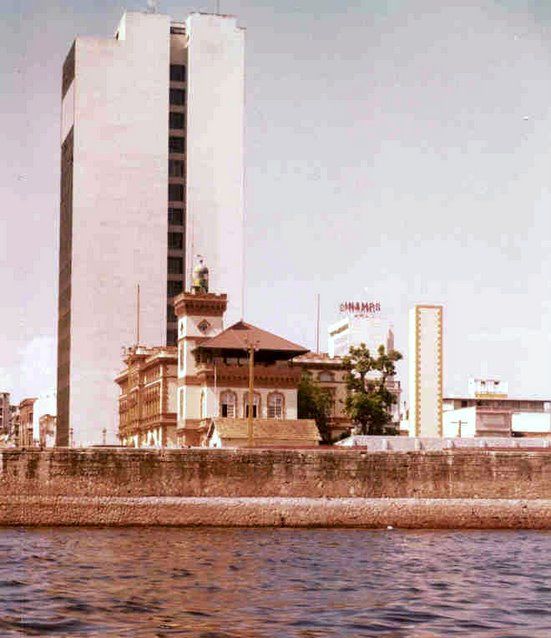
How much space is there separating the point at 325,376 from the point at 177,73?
38.4 metres

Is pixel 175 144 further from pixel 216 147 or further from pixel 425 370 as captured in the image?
pixel 425 370

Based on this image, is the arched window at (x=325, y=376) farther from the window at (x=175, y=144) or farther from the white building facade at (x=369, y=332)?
the white building facade at (x=369, y=332)

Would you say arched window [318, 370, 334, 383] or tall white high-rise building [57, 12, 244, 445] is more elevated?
tall white high-rise building [57, 12, 244, 445]

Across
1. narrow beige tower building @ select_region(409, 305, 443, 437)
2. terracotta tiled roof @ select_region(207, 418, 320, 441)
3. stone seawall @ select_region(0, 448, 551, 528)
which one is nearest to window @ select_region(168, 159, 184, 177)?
narrow beige tower building @ select_region(409, 305, 443, 437)

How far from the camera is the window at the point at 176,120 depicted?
12475cm

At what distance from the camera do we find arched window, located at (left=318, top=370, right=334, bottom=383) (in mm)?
102500

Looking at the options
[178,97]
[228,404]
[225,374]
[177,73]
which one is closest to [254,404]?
[228,404]

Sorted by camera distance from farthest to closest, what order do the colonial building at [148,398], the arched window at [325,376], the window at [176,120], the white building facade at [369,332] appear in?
1. the white building facade at [369,332]
2. the window at [176,120]
3. the arched window at [325,376]
4. the colonial building at [148,398]

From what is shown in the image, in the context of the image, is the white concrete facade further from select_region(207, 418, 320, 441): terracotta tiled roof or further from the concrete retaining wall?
the concrete retaining wall

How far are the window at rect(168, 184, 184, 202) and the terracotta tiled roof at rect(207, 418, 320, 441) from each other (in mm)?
49556

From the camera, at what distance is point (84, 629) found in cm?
2091

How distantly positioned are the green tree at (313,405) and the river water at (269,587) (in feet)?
164

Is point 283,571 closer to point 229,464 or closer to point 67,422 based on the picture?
point 229,464

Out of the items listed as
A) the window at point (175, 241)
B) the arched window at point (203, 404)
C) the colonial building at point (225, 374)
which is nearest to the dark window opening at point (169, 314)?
the window at point (175, 241)
